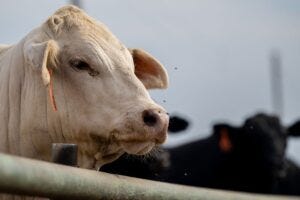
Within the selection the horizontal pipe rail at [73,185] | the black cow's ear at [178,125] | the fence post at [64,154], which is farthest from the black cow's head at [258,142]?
the fence post at [64,154]

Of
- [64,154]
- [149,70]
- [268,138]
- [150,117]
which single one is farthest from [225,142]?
[64,154]

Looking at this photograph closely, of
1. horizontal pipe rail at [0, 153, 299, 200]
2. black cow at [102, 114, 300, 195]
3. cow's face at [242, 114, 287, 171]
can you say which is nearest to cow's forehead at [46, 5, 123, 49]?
horizontal pipe rail at [0, 153, 299, 200]

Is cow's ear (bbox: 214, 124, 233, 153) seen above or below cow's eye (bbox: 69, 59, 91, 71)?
below

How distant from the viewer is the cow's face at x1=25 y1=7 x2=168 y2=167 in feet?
20.8

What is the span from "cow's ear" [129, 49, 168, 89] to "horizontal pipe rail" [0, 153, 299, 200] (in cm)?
152

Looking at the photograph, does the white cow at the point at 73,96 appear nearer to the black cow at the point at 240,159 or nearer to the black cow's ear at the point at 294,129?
the black cow at the point at 240,159

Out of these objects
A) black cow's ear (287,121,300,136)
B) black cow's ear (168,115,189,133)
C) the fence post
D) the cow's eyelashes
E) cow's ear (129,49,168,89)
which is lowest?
black cow's ear (287,121,300,136)

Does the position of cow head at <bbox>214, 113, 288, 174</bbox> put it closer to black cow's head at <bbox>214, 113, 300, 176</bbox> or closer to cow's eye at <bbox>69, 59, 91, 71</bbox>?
black cow's head at <bbox>214, 113, 300, 176</bbox>

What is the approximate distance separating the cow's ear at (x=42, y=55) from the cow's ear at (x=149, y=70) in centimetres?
90

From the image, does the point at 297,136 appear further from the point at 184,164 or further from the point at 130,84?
the point at 130,84

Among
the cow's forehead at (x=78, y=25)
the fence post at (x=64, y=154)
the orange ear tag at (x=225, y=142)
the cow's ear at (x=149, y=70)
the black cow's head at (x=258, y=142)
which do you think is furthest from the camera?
the orange ear tag at (x=225, y=142)

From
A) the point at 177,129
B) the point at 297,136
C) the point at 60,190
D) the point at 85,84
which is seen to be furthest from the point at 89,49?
the point at 297,136

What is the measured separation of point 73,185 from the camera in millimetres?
4773

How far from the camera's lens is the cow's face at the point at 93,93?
20.8 feet
